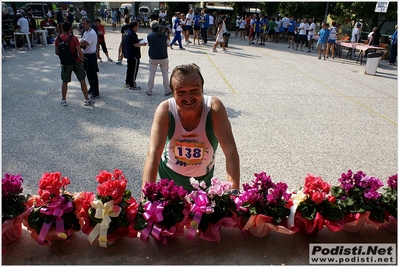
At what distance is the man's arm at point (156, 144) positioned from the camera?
6.52ft

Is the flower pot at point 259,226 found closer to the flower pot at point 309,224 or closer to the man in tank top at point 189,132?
the flower pot at point 309,224

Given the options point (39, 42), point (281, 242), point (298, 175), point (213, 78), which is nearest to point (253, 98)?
point (213, 78)

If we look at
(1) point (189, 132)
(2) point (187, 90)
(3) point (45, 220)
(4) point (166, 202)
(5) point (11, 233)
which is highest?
(2) point (187, 90)

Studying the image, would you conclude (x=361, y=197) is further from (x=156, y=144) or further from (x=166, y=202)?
(x=156, y=144)

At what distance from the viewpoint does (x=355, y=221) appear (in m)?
1.65

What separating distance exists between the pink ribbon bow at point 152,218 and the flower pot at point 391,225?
4.04 ft

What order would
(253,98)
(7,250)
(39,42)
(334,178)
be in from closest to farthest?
1. (7,250)
2. (334,178)
3. (253,98)
4. (39,42)

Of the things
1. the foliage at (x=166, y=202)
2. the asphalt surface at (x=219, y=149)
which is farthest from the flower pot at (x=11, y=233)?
the foliage at (x=166, y=202)

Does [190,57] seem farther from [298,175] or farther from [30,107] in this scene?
[298,175]

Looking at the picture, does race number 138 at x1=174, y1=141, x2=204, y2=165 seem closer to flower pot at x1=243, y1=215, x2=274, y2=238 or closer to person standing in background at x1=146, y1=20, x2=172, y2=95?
flower pot at x1=243, y1=215, x2=274, y2=238

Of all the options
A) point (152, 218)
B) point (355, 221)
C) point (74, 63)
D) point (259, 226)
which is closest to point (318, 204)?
point (355, 221)

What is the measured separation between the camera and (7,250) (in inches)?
61.2

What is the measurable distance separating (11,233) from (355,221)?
178 centimetres

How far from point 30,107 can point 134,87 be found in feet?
8.47
